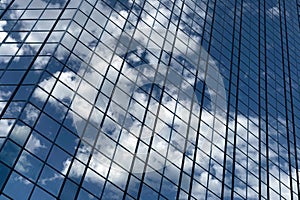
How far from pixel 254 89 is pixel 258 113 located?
4.12 metres

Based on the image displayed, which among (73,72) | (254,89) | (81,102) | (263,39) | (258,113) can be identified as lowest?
(81,102)

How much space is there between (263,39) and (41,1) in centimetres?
3839

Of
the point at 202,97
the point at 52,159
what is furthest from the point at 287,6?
the point at 52,159

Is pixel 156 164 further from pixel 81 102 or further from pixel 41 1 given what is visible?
pixel 41 1

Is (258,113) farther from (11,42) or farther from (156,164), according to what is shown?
(11,42)

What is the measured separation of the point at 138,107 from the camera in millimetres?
39438

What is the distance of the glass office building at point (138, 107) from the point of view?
30.9 metres

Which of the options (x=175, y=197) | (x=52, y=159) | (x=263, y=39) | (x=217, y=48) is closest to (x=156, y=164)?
(x=175, y=197)

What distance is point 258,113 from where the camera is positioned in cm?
5359

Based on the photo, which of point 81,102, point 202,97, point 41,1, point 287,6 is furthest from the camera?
point 287,6

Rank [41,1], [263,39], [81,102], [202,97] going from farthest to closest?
[263,39], [202,97], [41,1], [81,102]

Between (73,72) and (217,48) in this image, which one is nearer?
(73,72)

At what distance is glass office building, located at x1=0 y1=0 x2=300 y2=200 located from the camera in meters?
30.9

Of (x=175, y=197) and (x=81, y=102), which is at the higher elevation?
(x=81, y=102)
